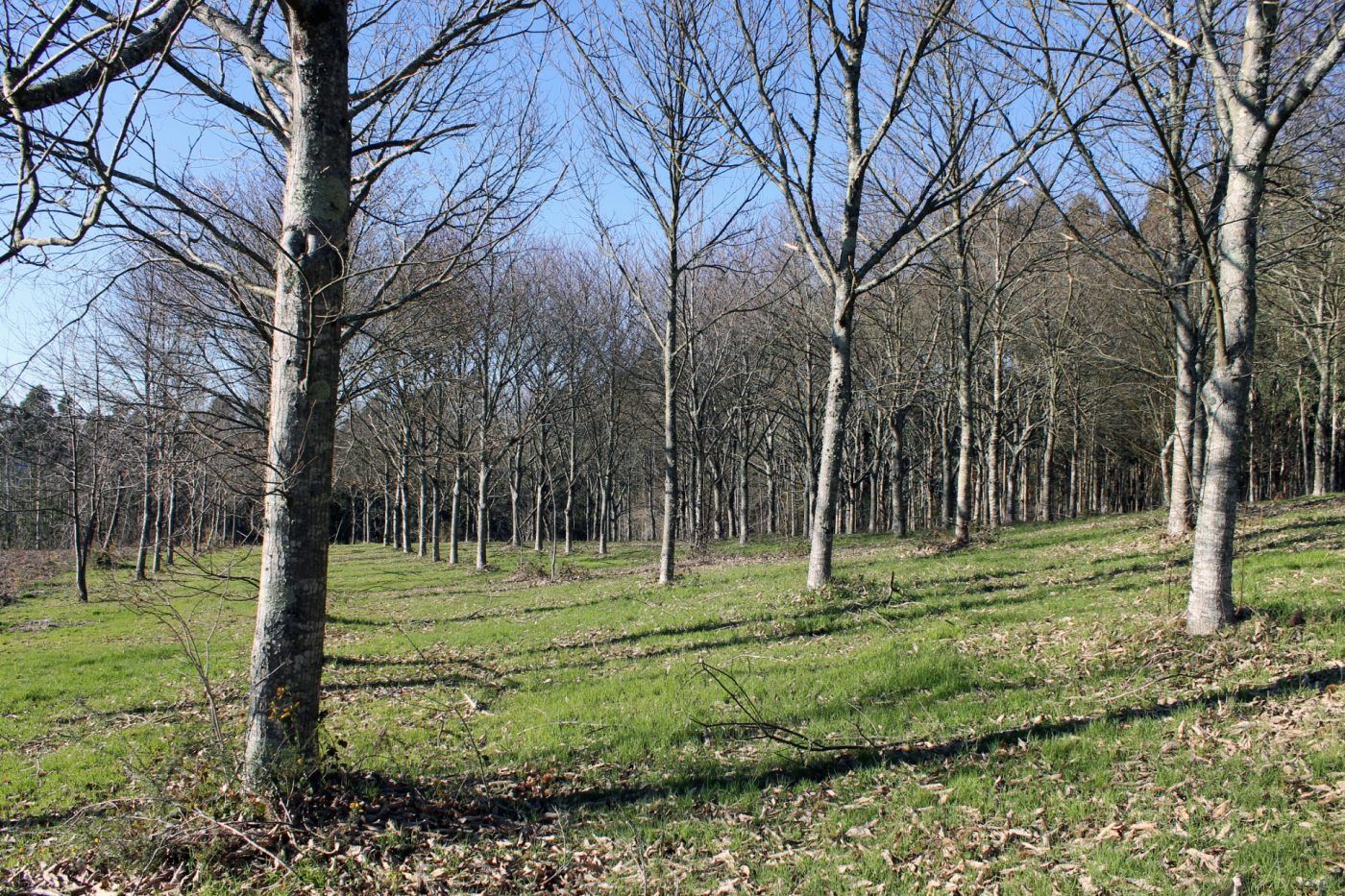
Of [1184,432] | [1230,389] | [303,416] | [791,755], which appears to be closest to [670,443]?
[1184,432]

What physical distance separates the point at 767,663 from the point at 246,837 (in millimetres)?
5093

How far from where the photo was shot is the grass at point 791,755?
12.8 ft

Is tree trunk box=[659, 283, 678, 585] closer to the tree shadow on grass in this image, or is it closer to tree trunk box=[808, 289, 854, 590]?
tree trunk box=[808, 289, 854, 590]

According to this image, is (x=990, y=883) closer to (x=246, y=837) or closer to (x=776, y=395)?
(x=246, y=837)

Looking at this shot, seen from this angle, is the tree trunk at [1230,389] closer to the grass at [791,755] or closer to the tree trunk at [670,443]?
the grass at [791,755]

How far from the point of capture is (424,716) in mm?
7305

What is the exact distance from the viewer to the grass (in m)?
3.91

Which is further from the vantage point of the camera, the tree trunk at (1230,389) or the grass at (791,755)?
the tree trunk at (1230,389)

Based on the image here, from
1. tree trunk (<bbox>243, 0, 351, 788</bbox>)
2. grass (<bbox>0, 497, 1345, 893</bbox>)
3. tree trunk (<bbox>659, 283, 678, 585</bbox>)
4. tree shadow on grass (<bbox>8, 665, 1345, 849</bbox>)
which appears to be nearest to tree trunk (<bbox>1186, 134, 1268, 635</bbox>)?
grass (<bbox>0, 497, 1345, 893</bbox>)

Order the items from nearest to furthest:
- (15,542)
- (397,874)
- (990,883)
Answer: (990,883) < (397,874) < (15,542)

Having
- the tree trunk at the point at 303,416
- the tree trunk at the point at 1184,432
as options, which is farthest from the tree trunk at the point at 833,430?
the tree trunk at the point at 303,416

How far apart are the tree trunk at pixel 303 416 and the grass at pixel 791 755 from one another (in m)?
0.39

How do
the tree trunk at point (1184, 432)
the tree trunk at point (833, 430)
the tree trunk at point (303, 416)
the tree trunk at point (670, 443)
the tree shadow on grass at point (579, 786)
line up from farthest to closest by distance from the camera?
the tree trunk at point (670, 443) < the tree trunk at point (1184, 432) < the tree trunk at point (833, 430) < the tree shadow on grass at point (579, 786) < the tree trunk at point (303, 416)

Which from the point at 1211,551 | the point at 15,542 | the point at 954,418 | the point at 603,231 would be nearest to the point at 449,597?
the point at 603,231
